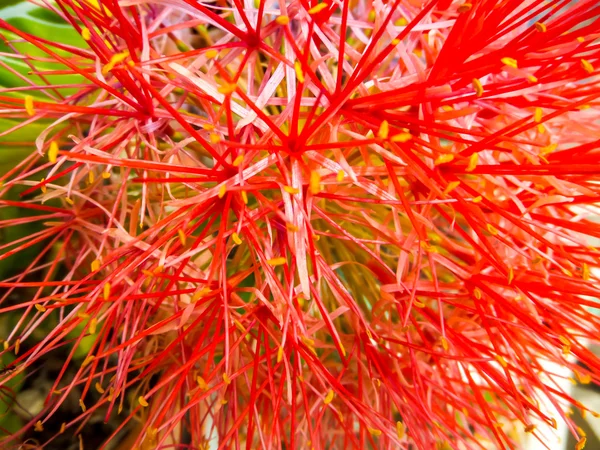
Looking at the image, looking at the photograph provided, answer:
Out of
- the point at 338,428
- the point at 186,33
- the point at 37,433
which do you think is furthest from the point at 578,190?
the point at 37,433

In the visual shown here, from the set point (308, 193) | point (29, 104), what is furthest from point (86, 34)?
point (308, 193)

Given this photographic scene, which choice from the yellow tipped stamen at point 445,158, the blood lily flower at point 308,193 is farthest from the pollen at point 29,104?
the yellow tipped stamen at point 445,158

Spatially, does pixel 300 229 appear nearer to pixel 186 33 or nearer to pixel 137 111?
pixel 137 111

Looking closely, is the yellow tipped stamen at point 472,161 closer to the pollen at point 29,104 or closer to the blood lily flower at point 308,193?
the blood lily flower at point 308,193

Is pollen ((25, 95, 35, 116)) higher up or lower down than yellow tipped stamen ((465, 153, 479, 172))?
higher up

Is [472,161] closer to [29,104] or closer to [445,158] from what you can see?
[445,158]

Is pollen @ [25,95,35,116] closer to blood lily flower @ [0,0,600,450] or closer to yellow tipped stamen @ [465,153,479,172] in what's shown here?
blood lily flower @ [0,0,600,450]

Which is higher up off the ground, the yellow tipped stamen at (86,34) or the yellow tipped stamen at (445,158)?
the yellow tipped stamen at (86,34)

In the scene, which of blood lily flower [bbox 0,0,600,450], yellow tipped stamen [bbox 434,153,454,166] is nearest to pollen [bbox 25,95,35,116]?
blood lily flower [bbox 0,0,600,450]
